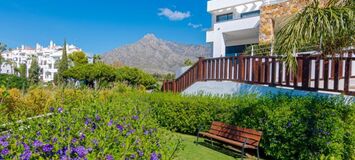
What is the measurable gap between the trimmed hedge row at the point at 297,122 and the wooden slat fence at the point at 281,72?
1065mm

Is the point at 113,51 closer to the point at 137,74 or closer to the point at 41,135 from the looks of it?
the point at 137,74

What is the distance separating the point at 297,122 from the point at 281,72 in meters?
3.39

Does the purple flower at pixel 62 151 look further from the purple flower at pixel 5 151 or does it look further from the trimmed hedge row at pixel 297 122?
the trimmed hedge row at pixel 297 122

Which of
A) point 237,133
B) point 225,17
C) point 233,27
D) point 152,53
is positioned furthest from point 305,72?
point 152,53

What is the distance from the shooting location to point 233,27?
23.2m

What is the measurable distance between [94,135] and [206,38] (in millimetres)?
23319

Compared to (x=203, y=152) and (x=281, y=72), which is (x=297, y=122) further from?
(x=281, y=72)

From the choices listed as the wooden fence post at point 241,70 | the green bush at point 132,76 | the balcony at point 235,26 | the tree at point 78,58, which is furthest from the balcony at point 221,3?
the tree at point 78,58

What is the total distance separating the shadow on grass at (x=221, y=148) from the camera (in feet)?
26.8

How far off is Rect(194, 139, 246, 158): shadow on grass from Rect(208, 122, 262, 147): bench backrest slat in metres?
0.30

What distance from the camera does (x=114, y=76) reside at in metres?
36.0

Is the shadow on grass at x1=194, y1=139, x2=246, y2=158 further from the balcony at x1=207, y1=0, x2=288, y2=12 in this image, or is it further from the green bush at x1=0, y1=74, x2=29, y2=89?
the balcony at x1=207, y1=0, x2=288, y2=12

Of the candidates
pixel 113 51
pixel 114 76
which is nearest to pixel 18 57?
pixel 113 51

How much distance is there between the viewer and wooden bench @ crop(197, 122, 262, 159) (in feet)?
25.6
